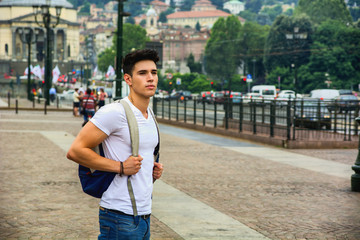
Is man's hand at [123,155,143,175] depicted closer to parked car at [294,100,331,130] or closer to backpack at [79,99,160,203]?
backpack at [79,99,160,203]

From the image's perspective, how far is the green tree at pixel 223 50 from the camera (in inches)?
4919

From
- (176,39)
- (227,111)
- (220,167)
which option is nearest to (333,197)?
(220,167)

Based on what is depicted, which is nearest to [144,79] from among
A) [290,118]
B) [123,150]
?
[123,150]

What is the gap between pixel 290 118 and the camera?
18953 millimetres

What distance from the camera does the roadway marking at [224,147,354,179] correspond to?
13617mm

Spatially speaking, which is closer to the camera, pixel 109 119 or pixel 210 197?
pixel 109 119

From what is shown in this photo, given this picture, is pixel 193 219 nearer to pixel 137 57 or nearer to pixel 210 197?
pixel 210 197

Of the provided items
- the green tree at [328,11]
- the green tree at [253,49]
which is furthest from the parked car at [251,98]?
the green tree at [328,11]

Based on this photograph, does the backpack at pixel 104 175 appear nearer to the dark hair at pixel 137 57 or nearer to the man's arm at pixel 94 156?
the man's arm at pixel 94 156

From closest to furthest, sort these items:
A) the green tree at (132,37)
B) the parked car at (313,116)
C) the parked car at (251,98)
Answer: the parked car at (313,116)
the parked car at (251,98)
the green tree at (132,37)

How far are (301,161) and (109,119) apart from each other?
461 inches

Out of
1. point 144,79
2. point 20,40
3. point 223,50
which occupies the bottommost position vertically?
point 144,79

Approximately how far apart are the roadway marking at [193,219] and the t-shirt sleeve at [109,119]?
3467 mm

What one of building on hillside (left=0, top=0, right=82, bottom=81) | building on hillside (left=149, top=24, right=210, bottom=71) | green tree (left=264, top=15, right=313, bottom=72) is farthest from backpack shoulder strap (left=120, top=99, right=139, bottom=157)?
building on hillside (left=149, top=24, right=210, bottom=71)
